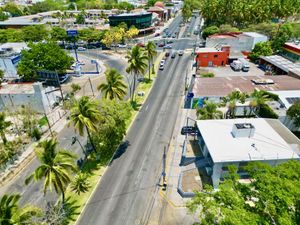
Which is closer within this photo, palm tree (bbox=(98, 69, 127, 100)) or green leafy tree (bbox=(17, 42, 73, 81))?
palm tree (bbox=(98, 69, 127, 100))

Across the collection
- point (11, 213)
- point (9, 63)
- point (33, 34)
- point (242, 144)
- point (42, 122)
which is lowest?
point (42, 122)

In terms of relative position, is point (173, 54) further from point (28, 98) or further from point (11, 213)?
point (11, 213)

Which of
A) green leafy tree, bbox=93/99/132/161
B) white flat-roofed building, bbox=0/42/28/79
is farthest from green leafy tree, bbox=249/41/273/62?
white flat-roofed building, bbox=0/42/28/79

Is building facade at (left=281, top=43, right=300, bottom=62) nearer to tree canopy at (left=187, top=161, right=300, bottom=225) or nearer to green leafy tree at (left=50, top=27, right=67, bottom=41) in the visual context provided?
tree canopy at (left=187, top=161, right=300, bottom=225)

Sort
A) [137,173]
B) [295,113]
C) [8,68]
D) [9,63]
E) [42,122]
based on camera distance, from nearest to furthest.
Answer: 1. [137,173]
2. [295,113]
3. [42,122]
4. [9,63]
5. [8,68]

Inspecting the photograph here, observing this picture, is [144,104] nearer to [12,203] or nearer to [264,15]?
[12,203]

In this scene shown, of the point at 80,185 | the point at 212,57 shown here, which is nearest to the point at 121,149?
the point at 80,185
